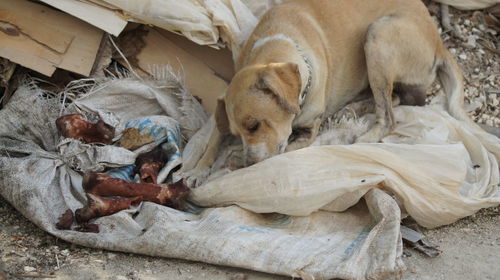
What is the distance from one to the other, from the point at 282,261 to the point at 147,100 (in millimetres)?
1858

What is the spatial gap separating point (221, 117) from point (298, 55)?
1.97ft

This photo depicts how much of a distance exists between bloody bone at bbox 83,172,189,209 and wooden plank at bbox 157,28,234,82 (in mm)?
1284

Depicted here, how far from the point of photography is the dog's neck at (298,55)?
3.67 m

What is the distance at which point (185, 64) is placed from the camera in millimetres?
4301

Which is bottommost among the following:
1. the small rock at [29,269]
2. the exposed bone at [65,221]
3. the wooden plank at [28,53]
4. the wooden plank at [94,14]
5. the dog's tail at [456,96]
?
the dog's tail at [456,96]

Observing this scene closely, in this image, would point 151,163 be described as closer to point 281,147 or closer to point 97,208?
point 97,208

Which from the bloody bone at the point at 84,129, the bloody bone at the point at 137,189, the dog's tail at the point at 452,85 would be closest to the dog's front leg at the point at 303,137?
the bloody bone at the point at 137,189

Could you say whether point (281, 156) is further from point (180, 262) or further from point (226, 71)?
point (226, 71)

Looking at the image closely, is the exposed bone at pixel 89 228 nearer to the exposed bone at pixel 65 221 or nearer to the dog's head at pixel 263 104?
the exposed bone at pixel 65 221

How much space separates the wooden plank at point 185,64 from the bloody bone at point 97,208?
4.39 ft

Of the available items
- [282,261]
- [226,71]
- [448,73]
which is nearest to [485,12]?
[448,73]

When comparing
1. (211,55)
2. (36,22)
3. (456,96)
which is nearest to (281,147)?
(211,55)

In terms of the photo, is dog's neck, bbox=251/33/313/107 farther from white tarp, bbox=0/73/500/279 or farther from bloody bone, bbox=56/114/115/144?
bloody bone, bbox=56/114/115/144

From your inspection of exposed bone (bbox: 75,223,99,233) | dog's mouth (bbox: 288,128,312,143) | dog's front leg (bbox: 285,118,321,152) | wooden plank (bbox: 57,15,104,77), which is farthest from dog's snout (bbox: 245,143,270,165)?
wooden plank (bbox: 57,15,104,77)
